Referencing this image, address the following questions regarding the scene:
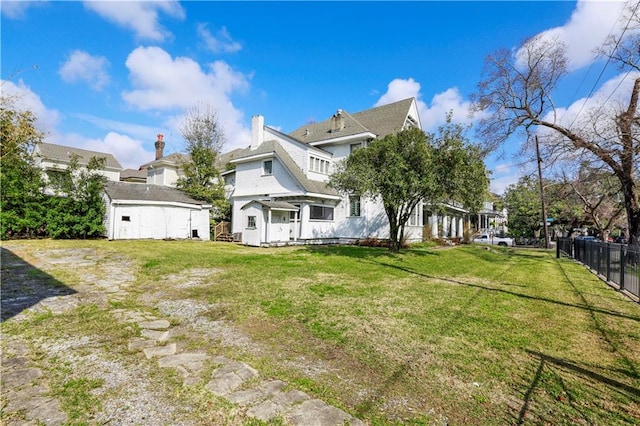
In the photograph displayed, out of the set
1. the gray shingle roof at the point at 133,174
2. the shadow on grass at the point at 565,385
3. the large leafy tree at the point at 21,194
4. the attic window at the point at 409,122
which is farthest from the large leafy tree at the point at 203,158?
the shadow on grass at the point at 565,385

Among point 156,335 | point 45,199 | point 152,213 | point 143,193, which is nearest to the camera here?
point 156,335

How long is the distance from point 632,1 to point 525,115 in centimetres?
655

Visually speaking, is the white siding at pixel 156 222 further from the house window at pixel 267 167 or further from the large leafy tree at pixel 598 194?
the large leafy tree at pixel 598 194

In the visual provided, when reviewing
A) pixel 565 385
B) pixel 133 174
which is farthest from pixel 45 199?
pixel 133 174

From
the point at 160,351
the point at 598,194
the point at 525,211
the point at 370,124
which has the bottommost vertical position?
the point at 160,351

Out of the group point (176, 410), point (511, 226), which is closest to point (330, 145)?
point (176, 410)

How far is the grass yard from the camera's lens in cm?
292

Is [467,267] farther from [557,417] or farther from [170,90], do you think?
[170,90]

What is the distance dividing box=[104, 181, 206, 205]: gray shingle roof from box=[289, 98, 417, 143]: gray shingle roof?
10.0 m

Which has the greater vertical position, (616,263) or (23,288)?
(616,263)

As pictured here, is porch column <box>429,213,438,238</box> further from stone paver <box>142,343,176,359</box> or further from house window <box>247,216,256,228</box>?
stone paver <box>142,343,176,359</box>

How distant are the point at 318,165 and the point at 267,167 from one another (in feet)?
11.7

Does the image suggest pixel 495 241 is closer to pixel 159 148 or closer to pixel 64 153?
pixel 159 148

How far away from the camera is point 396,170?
40.1 feet
